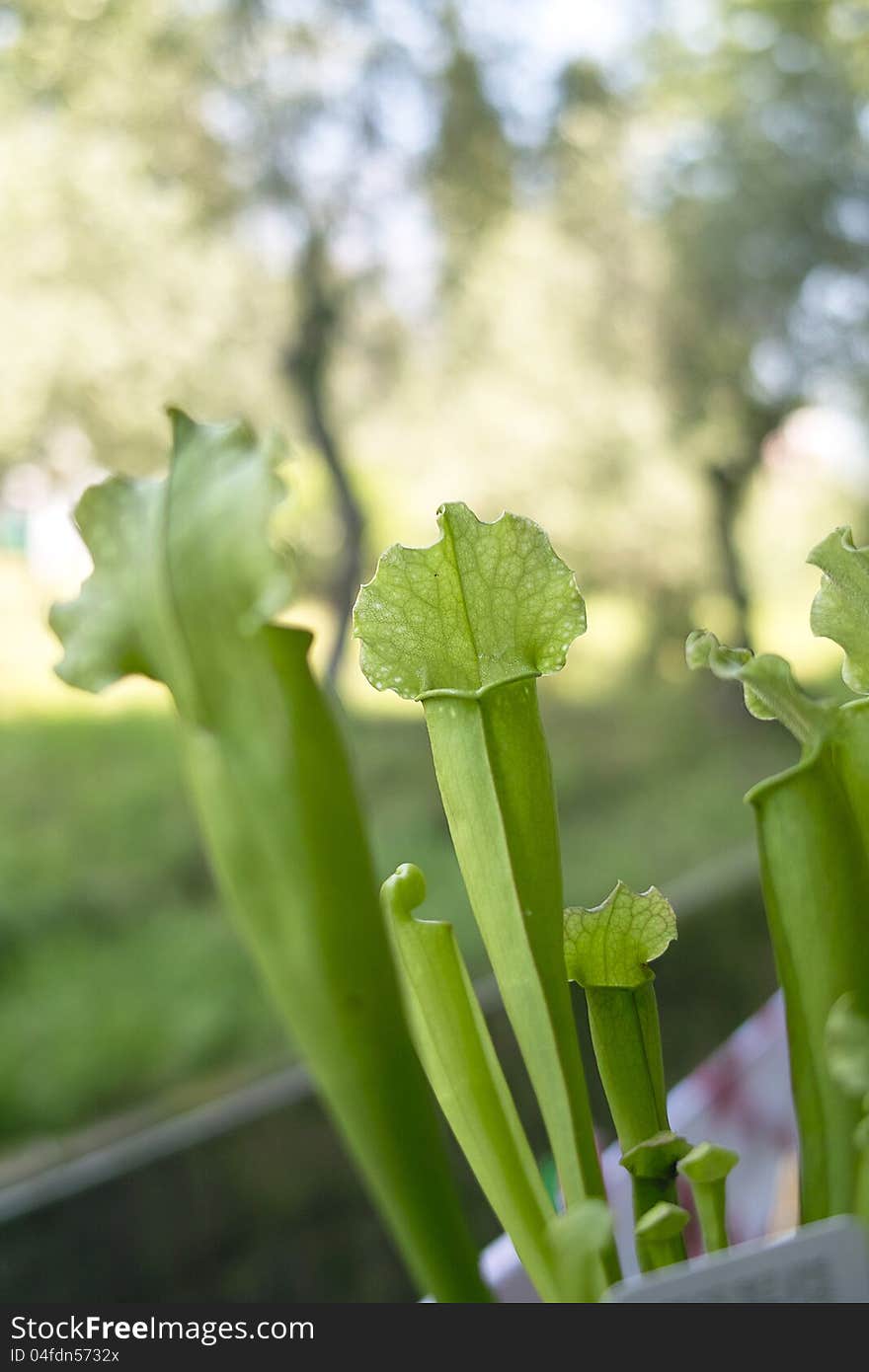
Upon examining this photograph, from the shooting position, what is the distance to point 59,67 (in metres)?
3.07

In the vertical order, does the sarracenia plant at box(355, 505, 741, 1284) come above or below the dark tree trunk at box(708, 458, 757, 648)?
below

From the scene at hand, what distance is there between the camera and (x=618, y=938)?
26cm

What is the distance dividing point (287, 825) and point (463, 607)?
9 cm

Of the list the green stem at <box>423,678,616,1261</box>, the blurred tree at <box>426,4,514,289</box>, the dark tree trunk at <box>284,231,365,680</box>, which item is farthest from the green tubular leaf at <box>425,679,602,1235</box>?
the blurred tree at <box>426,4,514,289</box>

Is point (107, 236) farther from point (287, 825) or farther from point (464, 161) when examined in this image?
point (287, 825)

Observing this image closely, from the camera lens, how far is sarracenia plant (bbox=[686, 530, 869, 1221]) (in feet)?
0.77

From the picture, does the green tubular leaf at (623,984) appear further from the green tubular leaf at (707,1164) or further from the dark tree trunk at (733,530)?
the dark tree trunk at (733,530)

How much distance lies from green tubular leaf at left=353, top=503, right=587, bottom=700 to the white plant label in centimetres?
12

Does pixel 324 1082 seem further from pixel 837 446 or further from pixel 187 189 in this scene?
pixel 837 446

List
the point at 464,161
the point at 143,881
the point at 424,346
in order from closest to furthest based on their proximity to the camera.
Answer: the point at 143,881 → the point at 464,161 → the point at 424,346

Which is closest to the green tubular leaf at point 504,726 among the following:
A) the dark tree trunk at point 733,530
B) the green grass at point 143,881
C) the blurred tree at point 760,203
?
the green grass at point 143,881

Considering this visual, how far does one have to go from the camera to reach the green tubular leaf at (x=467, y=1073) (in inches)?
9.0

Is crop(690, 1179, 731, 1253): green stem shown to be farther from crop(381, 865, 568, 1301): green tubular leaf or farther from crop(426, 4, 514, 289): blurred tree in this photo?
crop(426, 4, 514, 289): blurred tree

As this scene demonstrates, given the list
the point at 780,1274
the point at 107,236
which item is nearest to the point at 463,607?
the point at 780,1274
